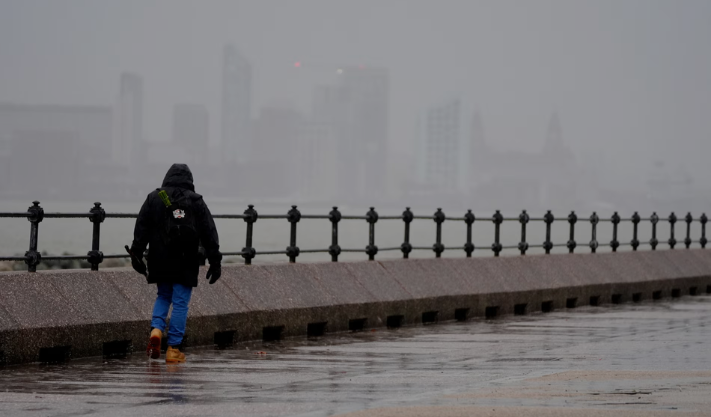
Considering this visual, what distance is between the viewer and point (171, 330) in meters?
12.2

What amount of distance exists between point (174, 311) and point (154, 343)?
400 mm

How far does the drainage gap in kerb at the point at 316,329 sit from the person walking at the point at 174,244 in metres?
3.66

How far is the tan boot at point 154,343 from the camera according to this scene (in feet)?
39.3

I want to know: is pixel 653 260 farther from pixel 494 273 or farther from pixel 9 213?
pixel 9 213

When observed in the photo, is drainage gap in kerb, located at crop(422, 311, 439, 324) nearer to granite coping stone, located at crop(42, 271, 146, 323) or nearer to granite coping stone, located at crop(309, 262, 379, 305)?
granite coping stone, located at crop(309, 262, 379, 305)

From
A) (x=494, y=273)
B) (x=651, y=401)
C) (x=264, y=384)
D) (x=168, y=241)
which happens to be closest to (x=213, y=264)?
(x=168, y=241)

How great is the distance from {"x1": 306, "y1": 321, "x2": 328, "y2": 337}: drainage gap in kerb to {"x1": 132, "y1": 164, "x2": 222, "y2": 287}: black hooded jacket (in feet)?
12.1

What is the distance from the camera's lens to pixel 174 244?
12.2 meters

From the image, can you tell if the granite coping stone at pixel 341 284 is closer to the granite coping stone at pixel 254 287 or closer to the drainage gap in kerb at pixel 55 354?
the granite coping stone at pixel 254 287

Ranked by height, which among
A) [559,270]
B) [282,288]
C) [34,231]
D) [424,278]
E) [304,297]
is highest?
[34,231]

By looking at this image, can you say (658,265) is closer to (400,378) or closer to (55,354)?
(400,378)

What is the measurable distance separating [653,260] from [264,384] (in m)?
17.4

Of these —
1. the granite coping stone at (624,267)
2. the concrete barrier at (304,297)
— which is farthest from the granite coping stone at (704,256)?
the granite coping stone at (624,267)

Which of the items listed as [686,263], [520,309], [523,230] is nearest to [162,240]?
[520,309]
